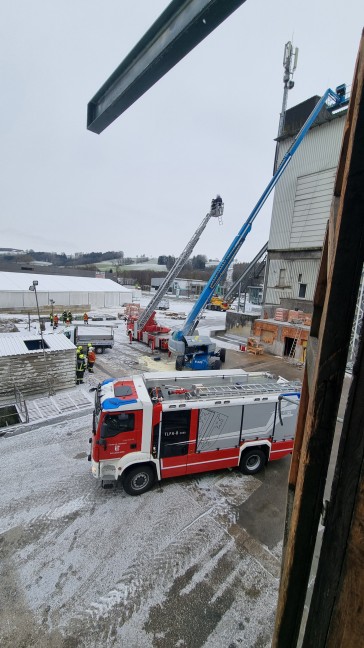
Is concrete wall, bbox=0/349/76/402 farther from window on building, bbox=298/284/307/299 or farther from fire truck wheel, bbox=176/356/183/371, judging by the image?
window on building, bbox=298/284/307/299

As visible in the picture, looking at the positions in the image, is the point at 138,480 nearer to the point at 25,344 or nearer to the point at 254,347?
the point at 25,344

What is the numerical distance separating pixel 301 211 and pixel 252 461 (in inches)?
814

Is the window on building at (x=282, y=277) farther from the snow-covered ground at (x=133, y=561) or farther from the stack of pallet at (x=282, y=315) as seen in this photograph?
the snow-covered ground at (x=133, y=561)

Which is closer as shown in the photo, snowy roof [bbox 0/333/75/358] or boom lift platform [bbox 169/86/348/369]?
snowy roof [bbox 0/333/75/358]

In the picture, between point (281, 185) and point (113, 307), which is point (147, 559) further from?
point (113, 307)

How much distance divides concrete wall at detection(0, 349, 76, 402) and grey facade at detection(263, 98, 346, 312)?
54.2 feet

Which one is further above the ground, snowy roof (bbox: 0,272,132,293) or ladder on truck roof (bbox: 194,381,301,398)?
snowy roof (bbox: 0,272,132,293)

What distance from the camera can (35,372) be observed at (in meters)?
11.8

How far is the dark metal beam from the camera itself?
2320 mm

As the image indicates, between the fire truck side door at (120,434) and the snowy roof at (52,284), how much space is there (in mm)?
33172

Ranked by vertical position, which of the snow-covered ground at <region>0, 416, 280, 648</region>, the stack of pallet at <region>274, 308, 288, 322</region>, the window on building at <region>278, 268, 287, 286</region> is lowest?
the snow-covered ground at <region>0, 416, 280, 648</region>

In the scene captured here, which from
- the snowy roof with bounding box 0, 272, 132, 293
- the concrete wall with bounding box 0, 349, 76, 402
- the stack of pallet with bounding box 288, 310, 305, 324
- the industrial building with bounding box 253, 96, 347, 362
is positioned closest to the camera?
the concrete wall with bounding box 0, 349, 76, 402

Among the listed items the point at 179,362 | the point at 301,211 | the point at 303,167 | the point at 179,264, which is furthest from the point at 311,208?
the point at 179,362

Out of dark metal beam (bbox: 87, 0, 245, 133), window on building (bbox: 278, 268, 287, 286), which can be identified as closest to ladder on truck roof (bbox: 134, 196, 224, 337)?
window on building (bbox: 278, 268, 287, 286)
